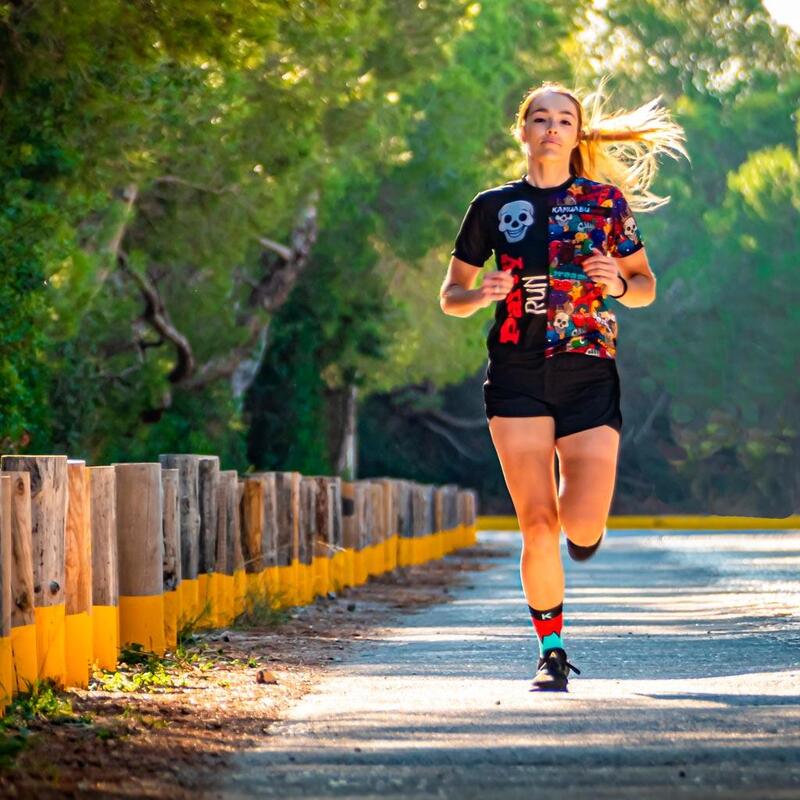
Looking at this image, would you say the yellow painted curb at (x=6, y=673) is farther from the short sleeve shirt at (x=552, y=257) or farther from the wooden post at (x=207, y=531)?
the wooden post at (x=207, y=531)

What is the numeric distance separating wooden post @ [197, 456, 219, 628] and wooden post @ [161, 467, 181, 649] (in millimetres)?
1150

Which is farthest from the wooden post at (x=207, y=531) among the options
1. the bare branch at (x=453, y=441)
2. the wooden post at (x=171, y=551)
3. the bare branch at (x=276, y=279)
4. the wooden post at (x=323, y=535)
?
the bare branch at (x=453, y=441)

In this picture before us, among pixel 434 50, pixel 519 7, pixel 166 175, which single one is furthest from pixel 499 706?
pixel 519 7

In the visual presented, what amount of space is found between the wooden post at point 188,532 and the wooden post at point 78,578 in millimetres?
2817

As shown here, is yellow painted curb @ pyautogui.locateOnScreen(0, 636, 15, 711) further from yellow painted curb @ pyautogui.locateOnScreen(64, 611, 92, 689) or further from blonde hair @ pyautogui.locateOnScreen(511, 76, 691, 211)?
blonde hair @ pyautogui.locateOnScreen(511, 76, 691, 211)

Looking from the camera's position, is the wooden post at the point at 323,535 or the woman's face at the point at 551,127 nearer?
the woman's face at the point at 551,127

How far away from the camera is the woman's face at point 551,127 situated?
10.2 metres

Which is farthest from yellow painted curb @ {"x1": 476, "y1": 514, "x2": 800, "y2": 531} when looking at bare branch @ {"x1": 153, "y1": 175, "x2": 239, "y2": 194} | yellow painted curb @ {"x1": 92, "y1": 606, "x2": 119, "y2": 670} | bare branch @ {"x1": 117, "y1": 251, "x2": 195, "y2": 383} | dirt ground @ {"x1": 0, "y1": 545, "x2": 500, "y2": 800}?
yellow painted curb @ {"x1": 92, "y1": 606, "x2": 119, "y2": 670}

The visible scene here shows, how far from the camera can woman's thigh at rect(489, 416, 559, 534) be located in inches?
392

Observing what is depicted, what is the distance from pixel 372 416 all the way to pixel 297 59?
4412 cm

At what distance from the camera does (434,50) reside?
37125 mm

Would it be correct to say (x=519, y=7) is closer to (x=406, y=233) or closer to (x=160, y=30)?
(x=406, y=233)

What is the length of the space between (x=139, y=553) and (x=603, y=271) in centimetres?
355

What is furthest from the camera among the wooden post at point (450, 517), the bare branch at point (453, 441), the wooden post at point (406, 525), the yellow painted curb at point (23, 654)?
the bare branch at point (453, 441)
